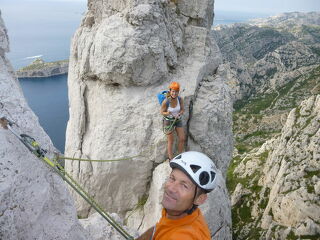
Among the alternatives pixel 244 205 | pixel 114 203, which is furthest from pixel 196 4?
pixel 244 205

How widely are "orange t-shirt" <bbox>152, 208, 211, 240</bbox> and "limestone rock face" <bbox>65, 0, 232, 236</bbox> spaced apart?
26.3 ft

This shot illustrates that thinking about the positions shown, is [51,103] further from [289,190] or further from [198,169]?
[198,169]

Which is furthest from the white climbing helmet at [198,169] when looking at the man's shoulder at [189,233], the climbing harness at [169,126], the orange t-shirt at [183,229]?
the climbing harness at [169,126]

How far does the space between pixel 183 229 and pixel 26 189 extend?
245cm

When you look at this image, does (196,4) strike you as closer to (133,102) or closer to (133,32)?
(133,32)

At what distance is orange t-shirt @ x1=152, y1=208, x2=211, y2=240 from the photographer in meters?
3.83

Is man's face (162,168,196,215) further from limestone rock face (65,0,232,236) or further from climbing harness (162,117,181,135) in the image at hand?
limestone rock face (65,0,232,236)

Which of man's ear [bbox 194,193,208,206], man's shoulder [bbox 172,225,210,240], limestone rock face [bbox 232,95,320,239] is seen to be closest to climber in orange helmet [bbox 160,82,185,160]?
man's ear [bbox 194,193,208,206]

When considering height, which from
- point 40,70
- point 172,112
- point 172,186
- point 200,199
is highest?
point 172,186

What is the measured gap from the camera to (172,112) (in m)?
11.5

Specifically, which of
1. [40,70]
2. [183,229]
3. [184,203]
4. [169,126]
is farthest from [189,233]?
[40,70]

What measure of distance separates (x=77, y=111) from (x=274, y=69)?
179401mm

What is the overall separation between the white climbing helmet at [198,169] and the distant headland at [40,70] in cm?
9033

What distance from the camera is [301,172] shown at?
147 feet
